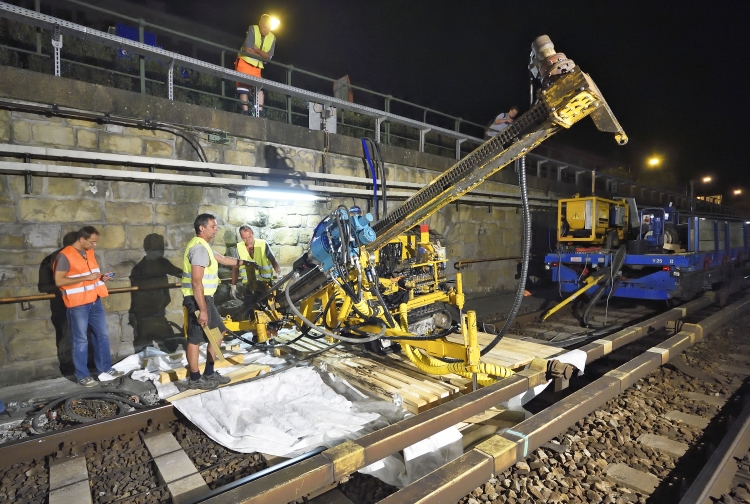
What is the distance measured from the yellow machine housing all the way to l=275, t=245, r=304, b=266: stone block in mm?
6665

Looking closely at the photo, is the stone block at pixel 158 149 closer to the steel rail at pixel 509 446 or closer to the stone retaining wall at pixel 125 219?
the stone retaining wall at pixel 125 219

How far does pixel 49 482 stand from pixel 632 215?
11.2 meters

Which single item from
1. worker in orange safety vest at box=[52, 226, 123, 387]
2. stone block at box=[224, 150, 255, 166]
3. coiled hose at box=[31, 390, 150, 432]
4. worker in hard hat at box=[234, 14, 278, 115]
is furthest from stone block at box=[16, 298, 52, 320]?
worker in hard hat at box=[234, 14, 278, 115]

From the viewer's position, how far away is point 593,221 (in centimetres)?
914

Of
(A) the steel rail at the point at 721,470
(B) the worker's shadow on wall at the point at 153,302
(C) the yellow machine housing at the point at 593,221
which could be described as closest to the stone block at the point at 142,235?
(B) the worker's shadow on wall at the point at 153,302

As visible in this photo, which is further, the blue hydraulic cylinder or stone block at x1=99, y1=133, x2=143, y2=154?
stone block at x1=99, y1=133, x2=143, y2=154

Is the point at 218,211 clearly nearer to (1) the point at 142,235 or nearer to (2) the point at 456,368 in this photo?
(1) the point at 142,235

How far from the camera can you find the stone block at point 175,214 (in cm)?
568

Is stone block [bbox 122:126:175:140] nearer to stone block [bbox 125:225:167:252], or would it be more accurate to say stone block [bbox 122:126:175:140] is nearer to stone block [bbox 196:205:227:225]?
stone block [bbox 196:205:227:225]

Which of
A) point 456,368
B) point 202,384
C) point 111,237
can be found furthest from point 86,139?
point 456,368

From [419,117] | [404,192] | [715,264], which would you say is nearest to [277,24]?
[404,192]

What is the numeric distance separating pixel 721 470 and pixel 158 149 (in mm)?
6881

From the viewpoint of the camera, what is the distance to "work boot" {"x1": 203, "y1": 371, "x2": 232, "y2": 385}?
4.29 metres

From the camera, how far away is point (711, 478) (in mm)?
2490
